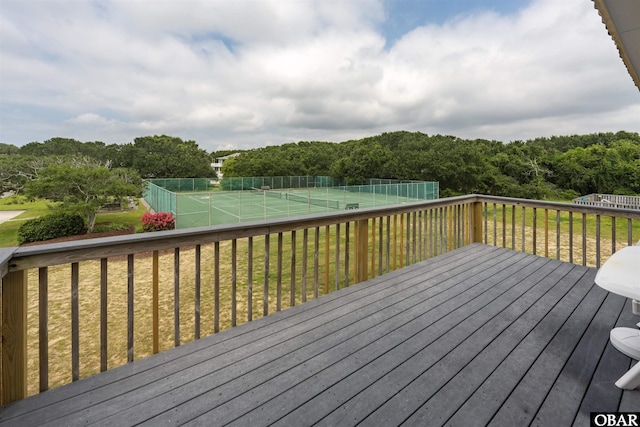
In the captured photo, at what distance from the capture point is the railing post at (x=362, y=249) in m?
2.90

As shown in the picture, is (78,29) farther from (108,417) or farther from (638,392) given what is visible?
(638,392)

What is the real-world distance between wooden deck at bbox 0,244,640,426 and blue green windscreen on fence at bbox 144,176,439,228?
10290 mm

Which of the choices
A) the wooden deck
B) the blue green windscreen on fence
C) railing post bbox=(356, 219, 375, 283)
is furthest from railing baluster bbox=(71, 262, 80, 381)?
the blue green windscreen on fence

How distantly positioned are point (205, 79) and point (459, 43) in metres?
17.7

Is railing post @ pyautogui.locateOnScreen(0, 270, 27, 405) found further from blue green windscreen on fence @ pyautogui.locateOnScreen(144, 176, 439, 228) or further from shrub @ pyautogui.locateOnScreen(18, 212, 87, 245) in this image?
shrub @ pyautogui.locateOnScreen(18, 212, 87, 245)

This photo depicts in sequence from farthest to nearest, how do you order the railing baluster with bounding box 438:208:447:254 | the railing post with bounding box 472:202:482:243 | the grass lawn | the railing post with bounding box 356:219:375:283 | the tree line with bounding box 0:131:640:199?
the tree line with bounding box 0:131:640:199 → the grass lawn → the railing post with bounding box 472:202:482:243 → the railing baluster with bounding box 438:208:447:254 → the railing post with bounding box 356:219:375:283

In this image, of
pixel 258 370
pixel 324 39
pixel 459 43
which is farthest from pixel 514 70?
pixel 258 370

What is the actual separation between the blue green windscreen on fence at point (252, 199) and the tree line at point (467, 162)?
6705 millimetres

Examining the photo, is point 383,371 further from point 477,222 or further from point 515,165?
point 515,165

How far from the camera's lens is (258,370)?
62.6 inches

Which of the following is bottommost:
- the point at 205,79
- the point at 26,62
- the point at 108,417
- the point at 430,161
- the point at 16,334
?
the point at 108,417

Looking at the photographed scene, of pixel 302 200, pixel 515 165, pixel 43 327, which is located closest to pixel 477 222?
pixel 43 327

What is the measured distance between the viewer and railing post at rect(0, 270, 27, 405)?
1283 mm

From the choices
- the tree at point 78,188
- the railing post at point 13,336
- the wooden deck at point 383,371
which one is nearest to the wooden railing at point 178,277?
the railing post at point 13,336
